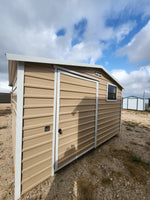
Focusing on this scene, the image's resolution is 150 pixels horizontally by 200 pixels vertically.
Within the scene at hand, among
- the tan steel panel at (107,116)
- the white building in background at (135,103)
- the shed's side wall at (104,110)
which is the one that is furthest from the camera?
the white building in background at (135,103)

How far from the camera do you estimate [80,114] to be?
2637 millimetres

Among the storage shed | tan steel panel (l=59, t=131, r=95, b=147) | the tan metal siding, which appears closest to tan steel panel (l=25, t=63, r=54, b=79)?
the storage shed

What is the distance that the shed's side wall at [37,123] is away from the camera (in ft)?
5.34

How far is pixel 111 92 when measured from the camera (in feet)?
13.2

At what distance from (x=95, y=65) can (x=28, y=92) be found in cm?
232

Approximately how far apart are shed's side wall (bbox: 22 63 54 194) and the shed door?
0.24 m

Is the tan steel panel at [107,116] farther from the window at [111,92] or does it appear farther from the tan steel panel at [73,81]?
the tan steel panel at [73,81]

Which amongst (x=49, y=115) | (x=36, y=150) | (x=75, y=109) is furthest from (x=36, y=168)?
(x=75, y=109)

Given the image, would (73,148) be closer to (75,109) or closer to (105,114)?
(75,109)

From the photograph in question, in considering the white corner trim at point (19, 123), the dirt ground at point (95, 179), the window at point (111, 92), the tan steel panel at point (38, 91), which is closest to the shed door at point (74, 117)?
the tan steel panel at point (38, 91)

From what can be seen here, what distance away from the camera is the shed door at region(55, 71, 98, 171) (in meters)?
2.13

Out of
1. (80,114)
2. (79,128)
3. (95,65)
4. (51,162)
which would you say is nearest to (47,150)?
(51,162)

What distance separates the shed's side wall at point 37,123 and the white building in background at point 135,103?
19448 mm

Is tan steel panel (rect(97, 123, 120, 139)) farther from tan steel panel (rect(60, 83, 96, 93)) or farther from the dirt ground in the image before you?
tan steel panel (rect(60, 83, 96, 93))
